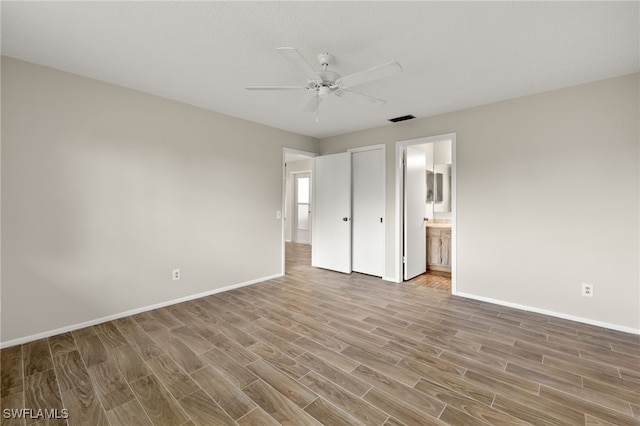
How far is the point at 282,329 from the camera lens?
277cm

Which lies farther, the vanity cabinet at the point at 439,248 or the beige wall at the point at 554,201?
the vanity cabinet at the point at 439,248

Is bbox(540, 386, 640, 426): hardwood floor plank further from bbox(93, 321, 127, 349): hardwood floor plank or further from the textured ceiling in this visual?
bbox(93, 321, 127, 349): hardwood floor plank

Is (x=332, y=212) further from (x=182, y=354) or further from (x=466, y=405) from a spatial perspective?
(x=466, y=405)

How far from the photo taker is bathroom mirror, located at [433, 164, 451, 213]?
545 cm

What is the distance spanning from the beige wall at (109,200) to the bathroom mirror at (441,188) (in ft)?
11.8

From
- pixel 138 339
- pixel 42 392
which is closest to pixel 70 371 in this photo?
pixel 42 392

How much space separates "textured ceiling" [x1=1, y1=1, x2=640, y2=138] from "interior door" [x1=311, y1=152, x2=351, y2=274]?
1.98 metres

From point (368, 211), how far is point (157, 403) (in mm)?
3730

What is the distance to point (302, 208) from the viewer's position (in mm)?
8625

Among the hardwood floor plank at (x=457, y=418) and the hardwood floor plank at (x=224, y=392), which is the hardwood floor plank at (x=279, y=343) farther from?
the hardwood floor plank at (x=457, y=418)

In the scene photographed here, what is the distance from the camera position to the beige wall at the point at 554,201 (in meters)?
2.73

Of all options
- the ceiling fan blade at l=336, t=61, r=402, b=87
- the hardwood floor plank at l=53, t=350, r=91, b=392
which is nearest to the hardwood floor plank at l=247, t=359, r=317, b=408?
the hardwood floor plank at l=53, t=350, r=91, b=392

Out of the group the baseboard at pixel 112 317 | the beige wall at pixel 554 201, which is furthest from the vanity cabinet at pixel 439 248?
the baseboard at pixel 112 317

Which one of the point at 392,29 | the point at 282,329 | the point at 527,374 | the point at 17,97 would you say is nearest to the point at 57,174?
the point at 17,97
